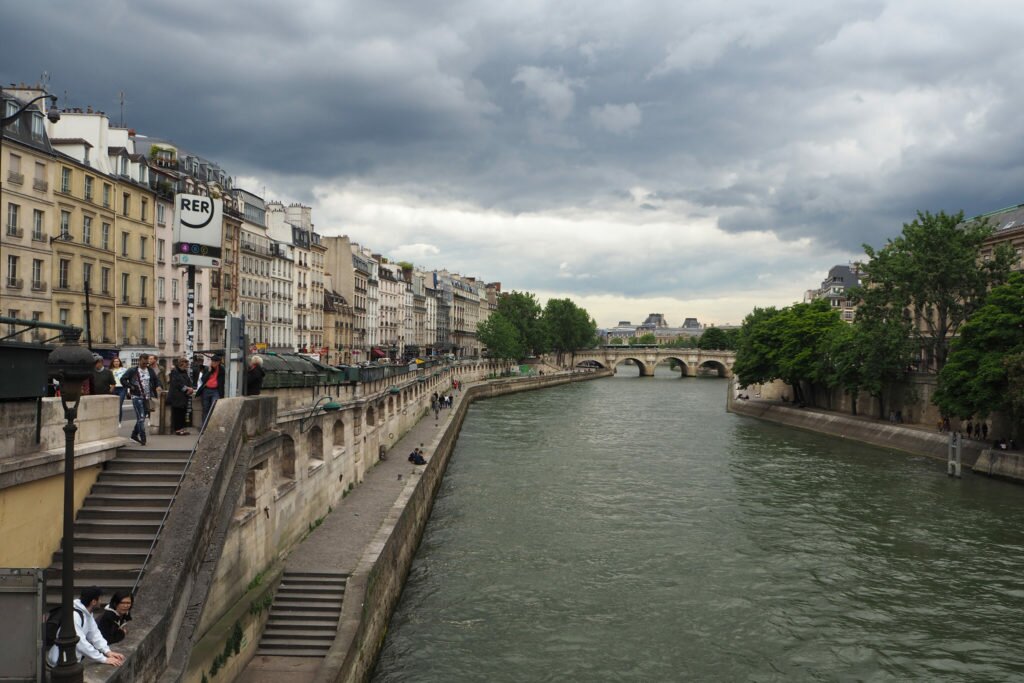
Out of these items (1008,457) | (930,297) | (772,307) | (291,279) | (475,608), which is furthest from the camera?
(772,307)

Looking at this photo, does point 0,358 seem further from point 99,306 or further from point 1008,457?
point 1008,457

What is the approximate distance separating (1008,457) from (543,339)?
357ft

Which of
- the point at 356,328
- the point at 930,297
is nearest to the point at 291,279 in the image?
the point at 356,328

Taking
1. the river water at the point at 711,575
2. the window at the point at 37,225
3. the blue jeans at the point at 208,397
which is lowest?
the river water at the point at 711,575

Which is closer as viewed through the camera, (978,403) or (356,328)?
(978,403)

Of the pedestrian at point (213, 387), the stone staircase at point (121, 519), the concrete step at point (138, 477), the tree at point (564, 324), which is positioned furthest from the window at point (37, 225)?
the tree at point (564, 324)

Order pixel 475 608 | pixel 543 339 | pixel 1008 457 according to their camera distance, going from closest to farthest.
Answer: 1. pixel 475 608
2. pixel 1008 457
3. pixel 543 339

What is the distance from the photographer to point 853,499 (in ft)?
108

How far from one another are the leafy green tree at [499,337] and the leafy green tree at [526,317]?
11.9 m

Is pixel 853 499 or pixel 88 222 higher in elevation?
pixel 88 222

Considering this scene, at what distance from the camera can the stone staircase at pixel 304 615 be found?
547 inches

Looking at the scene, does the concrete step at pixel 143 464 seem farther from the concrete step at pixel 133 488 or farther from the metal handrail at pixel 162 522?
the concrete step at pixel 133 488

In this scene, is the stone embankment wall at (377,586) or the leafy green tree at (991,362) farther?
the leafy green tree at (991,362)

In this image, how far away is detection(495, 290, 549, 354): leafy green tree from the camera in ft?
459
